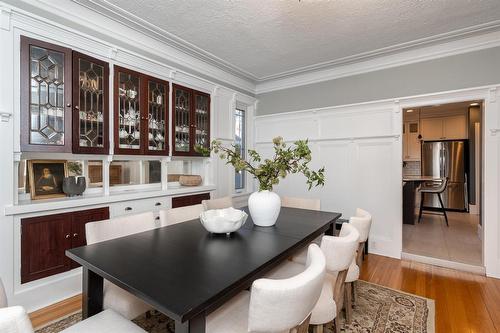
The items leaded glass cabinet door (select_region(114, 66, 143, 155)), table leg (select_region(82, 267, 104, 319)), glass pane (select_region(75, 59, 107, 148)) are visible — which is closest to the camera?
table leg (select_region(82, 267, 104, 319))

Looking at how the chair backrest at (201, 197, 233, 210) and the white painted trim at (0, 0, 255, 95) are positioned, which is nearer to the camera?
the white painted trim at (0, 0, 255, 95)

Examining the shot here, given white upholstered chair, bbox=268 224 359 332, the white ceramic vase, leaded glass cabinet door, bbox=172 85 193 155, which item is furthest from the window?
white upholstered chair, bbox=268 224 359 332

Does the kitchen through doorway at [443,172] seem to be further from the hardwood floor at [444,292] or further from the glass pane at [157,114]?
the glass pane at [157,114]

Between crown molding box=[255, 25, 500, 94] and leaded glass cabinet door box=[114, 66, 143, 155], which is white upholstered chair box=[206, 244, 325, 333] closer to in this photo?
leaded glass cabinet door box=[114, 66, 143, 155]

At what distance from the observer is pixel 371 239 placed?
149 inches

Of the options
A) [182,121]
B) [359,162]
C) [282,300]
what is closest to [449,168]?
[359,162]

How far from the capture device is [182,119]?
3.52 m

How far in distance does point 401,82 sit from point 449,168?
4.42 meters

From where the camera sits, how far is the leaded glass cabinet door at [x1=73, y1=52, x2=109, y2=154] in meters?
2.44

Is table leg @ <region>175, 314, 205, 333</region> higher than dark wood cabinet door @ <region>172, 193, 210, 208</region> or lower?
lower

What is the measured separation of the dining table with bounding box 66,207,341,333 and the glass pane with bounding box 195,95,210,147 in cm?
197

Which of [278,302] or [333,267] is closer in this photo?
[278,302]

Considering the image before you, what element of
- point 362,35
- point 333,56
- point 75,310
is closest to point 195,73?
point 333,56

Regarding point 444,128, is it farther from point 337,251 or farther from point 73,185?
point 73,185
